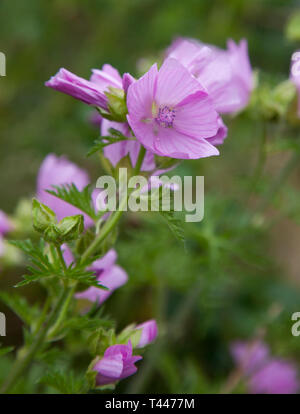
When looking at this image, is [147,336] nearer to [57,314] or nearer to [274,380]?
[57,314]

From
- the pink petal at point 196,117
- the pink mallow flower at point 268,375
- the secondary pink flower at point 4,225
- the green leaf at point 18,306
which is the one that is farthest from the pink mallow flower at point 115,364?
the pink mallow flower at point 268,375

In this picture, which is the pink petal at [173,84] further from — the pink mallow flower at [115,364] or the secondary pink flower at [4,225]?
the secondary pink flower at [4,225]

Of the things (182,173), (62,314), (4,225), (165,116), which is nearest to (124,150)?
(165,116)

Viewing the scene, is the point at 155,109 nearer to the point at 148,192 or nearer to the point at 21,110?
the point at 148,192

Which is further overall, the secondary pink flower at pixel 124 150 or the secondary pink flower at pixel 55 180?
the secondary pink flower at pixel 55 180

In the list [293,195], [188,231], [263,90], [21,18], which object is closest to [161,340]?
[188,231]

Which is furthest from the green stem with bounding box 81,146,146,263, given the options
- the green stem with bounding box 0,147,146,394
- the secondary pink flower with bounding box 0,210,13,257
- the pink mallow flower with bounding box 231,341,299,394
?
the pink mallow flower with bounding box 231,341,299,394
